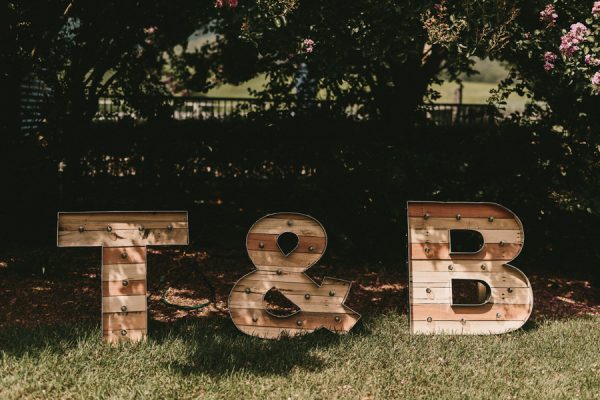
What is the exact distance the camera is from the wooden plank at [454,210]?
5512 millimetres

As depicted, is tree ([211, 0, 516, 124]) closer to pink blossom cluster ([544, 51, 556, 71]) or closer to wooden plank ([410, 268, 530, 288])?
pink blossom cluster ([544, 51, 556, 71])

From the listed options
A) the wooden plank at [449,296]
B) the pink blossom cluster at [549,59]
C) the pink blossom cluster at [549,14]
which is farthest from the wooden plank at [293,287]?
the pink blossom cluster at [549,14]

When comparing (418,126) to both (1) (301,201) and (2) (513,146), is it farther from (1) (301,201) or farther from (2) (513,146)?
(1) (301,201)

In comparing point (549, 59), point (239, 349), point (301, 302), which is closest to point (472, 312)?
point (301, 302)

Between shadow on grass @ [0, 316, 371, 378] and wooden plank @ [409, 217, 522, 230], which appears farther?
wooden plank @ [409, 217, 522, 230]

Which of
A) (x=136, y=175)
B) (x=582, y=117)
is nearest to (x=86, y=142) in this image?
(x=136, y=175)

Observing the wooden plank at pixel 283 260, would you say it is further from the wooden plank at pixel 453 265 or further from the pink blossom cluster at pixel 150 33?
the pink blossom cluster at pixel 150 33

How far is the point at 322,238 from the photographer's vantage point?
17.6 feet

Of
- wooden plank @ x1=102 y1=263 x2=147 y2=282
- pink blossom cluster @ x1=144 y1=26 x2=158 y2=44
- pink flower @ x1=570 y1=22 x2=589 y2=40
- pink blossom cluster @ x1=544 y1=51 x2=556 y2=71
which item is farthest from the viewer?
pink blossom cluster @ x1=144 y1=26 x2=158 y2=44

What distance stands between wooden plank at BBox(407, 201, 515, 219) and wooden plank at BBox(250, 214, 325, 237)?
80 cm

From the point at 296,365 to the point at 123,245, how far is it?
163 centimetres

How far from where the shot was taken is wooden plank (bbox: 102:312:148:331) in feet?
16.3

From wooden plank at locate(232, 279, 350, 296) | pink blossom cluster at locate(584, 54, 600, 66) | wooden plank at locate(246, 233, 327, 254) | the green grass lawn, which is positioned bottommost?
the green grass lawn

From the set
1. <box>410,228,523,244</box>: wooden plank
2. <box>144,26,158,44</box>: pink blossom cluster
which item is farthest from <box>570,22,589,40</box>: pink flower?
<box>144,26,158,44</box>: pink blossom cluster
